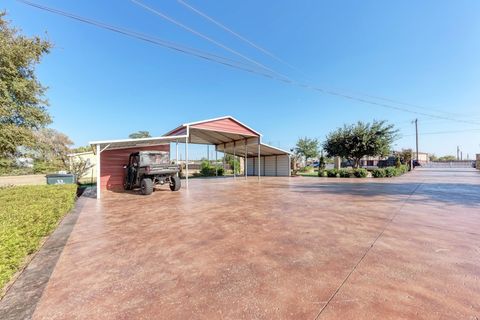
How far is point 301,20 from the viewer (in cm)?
1159

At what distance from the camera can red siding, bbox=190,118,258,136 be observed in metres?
13.3

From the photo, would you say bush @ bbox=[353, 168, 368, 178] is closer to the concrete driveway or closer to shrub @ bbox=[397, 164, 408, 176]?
shrub @ bbox=[397, 164, 408, 176]

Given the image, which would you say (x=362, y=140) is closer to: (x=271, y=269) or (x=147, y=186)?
(x=147, y=186)

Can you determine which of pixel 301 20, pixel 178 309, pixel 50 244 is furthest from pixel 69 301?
pixel 301 20

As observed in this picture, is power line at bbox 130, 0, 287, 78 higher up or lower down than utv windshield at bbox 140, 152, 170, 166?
higher up

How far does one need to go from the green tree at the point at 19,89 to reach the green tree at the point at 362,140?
2049 cm

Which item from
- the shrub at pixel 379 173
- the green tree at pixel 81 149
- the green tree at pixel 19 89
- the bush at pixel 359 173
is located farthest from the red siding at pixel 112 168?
the shrub at pixel 379 173

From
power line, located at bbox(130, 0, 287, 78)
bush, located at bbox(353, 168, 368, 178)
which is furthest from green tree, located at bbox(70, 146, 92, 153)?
bush, located at bbox(353, 168, 368, 178)

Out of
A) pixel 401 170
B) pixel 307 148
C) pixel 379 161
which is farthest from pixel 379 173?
pixel 379 161

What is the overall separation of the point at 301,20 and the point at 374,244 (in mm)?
11522

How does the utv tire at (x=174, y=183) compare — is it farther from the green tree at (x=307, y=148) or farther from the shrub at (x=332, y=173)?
the green tree at (x=307, y=148)

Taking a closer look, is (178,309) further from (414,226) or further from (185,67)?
(185,67)

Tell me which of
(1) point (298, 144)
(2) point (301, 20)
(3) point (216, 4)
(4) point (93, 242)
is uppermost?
(2) point (301, 20)

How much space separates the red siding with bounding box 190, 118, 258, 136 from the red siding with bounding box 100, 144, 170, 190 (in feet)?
15.1
